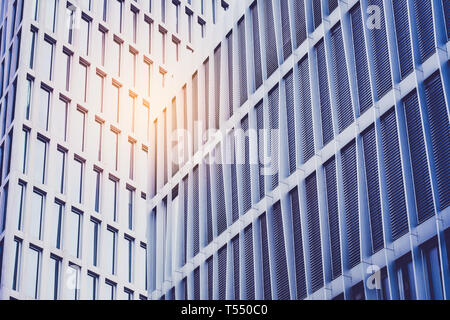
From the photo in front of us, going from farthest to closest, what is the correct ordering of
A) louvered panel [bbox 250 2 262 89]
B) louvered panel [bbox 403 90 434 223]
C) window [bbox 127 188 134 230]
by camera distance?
window [bbox 127 188 134 230]
louvered panel [bbox 250 2 262 89]
louvered panel [bbox 403 90 434 223]

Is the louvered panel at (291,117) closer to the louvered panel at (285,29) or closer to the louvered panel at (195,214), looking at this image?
the louvered panel at (285,29)

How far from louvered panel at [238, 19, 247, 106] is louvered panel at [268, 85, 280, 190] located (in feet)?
8.03

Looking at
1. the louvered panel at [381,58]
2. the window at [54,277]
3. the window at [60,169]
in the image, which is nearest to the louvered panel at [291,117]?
the louvered panel at [381,58]

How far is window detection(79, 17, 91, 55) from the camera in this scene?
58688 millimetres

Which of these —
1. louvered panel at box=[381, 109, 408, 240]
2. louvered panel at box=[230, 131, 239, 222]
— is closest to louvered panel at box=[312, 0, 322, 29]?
louvered panel at box=[381, 109, 408, 240]

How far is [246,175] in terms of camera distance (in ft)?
115

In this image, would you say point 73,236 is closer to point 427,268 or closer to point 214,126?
point 214,126

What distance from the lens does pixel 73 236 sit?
5294cm

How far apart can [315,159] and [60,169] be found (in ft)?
88.1

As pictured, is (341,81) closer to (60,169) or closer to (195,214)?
(195,214)

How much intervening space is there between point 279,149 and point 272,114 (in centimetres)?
176

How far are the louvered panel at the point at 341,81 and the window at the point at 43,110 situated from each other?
26564 millimetres

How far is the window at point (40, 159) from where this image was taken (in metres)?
52.1

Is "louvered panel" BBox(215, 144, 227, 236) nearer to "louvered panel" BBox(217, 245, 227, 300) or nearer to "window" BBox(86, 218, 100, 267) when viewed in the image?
"louvered panel" BBox(217, 245, 227, 300)
